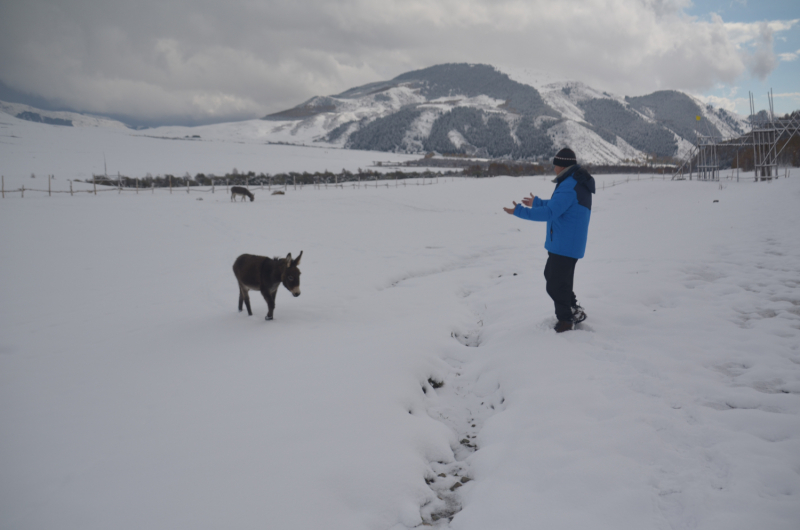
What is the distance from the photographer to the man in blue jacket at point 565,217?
503 centimetres

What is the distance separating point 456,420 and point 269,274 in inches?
162

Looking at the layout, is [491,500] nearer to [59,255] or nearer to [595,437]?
[595,437]

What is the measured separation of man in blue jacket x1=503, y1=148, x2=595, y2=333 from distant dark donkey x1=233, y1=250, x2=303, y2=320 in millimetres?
3686

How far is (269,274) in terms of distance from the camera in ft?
22.4

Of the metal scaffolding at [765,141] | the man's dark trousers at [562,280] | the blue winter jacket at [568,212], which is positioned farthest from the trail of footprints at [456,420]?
the metal scaffolding at [765,141]

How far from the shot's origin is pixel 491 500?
113 inches

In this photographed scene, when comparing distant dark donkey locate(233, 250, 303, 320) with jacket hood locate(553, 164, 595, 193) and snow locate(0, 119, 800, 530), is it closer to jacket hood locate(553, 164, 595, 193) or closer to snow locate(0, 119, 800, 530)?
snow locate(0, 119, 800, 530)

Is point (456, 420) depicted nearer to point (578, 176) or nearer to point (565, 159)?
point (578, 176)

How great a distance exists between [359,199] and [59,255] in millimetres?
18987

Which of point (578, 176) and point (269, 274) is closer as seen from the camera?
point (578, 176)

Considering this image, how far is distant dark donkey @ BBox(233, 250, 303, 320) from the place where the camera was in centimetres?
666

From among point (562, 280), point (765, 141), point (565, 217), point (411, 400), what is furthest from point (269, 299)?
point (765, 141)

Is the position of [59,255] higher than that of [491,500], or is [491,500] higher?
[59,255]

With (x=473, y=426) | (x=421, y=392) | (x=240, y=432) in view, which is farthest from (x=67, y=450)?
(x=473, y=426)
